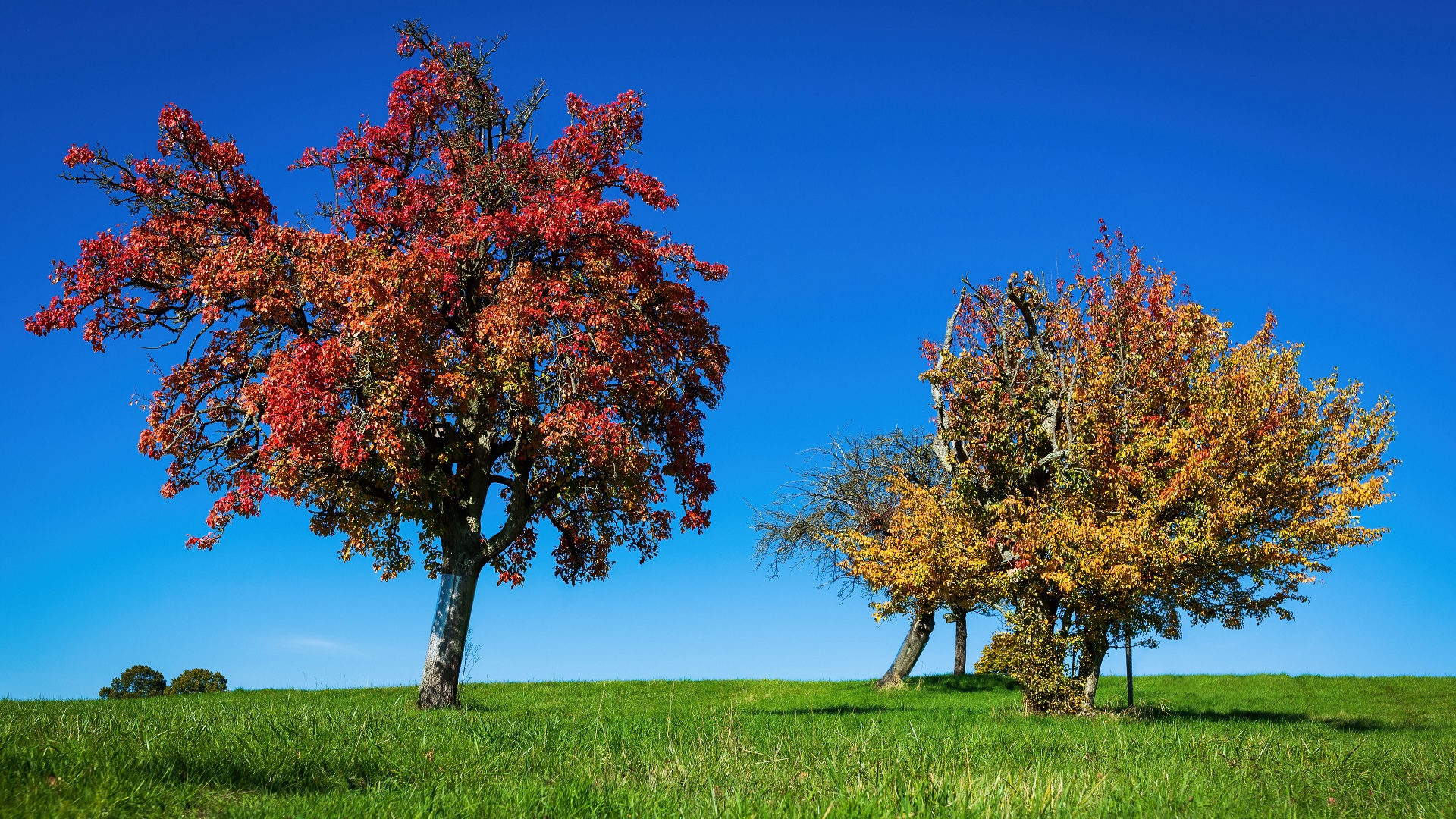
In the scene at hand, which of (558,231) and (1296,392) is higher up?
(558,231)

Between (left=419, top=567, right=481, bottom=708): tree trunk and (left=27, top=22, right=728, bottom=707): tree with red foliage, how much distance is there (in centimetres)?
5

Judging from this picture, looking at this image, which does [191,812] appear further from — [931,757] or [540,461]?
[540,461]

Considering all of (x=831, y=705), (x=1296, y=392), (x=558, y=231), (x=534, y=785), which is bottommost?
(x=831, y=705)

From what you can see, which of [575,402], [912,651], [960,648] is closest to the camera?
[575,402]

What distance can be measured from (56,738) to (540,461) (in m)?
12.5

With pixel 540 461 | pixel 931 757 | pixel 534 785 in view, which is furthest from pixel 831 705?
pixel 534 785

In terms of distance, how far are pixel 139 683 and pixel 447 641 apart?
1672cm

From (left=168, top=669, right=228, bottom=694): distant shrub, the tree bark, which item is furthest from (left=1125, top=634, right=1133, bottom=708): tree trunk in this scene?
(left=168, top=669, right=228, bottom=694): distant shrub

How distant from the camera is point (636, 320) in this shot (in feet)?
66.5

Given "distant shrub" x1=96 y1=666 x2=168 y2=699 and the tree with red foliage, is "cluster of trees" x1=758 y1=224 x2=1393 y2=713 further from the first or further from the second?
"distant shrub" x1=96 y1=666 x2=168 y2=699

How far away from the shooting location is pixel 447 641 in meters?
20.1

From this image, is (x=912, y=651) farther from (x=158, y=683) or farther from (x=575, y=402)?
(x=158, y=683)

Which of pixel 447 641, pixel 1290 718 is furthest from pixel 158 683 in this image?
pixel 1290 718

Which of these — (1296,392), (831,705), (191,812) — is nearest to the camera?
(191,812)
